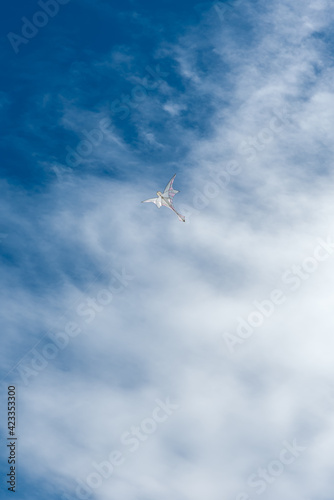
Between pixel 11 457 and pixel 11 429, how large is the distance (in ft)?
19.0

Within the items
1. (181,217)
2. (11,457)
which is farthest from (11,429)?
(181,217)

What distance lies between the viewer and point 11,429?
121500 mm

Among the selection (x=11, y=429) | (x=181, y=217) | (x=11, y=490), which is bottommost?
(x=11, y=490)

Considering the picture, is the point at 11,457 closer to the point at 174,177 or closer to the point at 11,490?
the point at 11,490

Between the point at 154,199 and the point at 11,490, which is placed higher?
the point at 154,199

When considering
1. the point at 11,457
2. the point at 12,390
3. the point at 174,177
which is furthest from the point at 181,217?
the point at 11,457

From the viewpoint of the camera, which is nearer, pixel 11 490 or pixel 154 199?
pixel 11 490

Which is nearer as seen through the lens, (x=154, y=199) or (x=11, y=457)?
(x=11, y=457)

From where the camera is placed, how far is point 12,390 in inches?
4806

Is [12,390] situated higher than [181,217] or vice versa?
[181,217]

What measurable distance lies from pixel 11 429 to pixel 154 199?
58.6 metres

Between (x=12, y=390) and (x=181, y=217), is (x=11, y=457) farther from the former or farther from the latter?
(x=181, y=217)

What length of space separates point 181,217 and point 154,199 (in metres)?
9.37

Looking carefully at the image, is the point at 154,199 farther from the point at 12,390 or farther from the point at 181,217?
the point at 12,390
